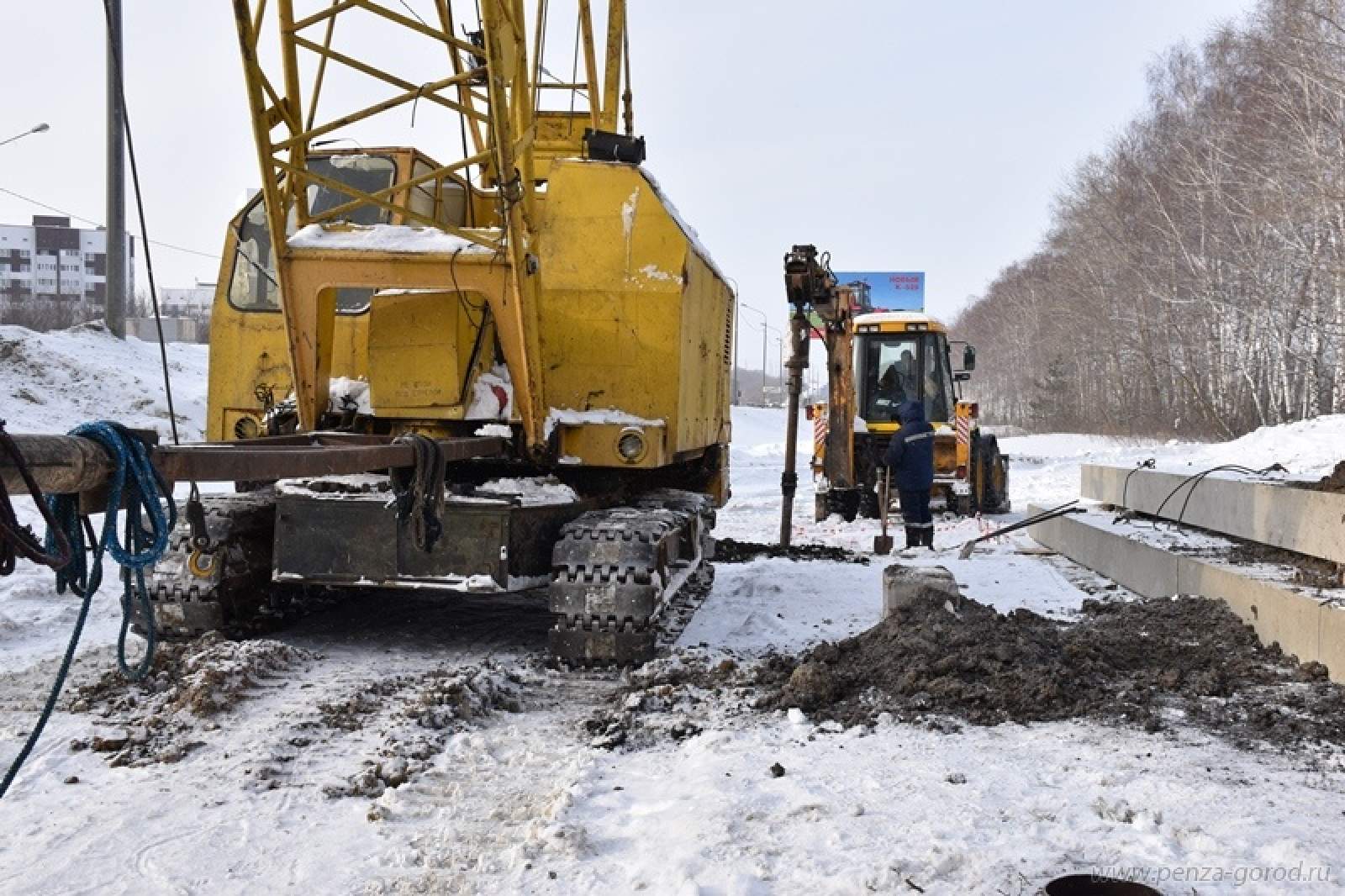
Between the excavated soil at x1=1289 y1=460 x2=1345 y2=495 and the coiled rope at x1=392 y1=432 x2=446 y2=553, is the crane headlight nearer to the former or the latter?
the coiled rope at x1=392 y1=432 x2=446 y2=553

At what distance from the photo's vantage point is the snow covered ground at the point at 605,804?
3.33 meters

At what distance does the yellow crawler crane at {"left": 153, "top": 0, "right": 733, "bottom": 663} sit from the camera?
20.0ft

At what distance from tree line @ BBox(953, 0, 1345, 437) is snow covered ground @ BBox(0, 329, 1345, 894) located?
22392 mm

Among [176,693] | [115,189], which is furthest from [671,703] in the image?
[115,189]

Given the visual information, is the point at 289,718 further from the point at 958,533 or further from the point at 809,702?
the point at 958,533

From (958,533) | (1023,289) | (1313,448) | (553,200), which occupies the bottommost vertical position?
(958,533)

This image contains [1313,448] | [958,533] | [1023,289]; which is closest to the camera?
[958,533]

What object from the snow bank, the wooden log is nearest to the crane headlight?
the wooden log

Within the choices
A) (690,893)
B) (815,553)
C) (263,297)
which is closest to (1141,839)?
(690,893)

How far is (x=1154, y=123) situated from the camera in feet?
124

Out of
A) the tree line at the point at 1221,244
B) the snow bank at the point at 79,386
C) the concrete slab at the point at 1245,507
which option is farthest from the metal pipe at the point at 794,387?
the tree line at the point at 1221,244

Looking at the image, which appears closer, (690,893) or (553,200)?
(690,893)

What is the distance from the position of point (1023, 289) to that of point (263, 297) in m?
63.9

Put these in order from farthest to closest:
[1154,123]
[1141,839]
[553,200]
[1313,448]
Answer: [1154,123]
[1313,448]
[553,200]
[1141,839]
